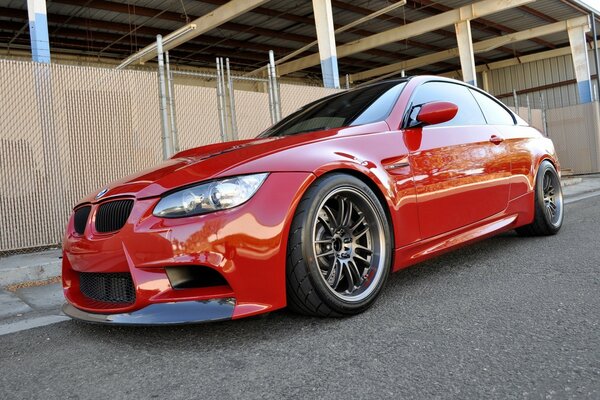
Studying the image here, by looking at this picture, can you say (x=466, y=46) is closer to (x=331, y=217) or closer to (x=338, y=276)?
(x=331, y=217)

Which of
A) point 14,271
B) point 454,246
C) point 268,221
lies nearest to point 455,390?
point 268,221

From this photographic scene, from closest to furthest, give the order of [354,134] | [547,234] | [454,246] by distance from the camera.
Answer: [354,134] < [454,246] < [547,234]

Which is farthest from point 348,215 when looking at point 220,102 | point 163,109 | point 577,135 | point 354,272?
point 577,135

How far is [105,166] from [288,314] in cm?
523

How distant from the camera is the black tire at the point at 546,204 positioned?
4.25 meters

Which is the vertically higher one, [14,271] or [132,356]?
[14,271]

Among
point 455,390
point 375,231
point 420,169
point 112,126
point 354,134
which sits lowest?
point 455,390

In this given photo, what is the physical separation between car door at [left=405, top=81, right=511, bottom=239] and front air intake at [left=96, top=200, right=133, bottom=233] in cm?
164

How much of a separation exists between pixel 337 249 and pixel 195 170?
0.84 meters

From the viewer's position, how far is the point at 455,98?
3748 mm

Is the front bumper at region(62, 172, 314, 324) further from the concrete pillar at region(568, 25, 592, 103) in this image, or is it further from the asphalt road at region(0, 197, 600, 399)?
the concrete pillar at region(568, 25, 592, 103)

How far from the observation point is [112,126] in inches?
279

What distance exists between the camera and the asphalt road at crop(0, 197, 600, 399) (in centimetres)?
174

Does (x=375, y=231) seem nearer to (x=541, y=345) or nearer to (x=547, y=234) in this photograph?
(x=541, y=345)
